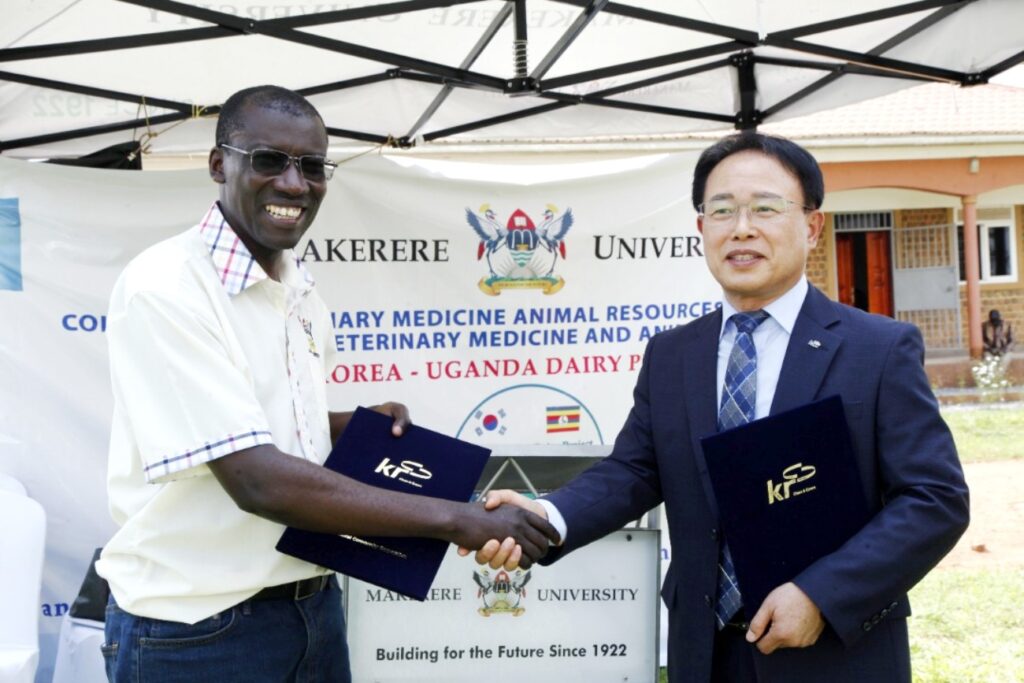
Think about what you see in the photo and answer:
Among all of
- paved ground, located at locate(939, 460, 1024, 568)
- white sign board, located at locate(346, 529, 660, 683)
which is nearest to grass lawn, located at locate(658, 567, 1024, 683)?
paved ground, located at locate(939, 460, 1024, 568)

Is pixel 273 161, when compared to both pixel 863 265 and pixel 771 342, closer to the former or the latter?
pixel 771 342

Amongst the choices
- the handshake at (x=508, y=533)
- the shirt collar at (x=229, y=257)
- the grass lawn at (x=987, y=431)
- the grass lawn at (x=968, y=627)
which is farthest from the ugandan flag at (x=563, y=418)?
the grass lawn at (x=987, y=431)

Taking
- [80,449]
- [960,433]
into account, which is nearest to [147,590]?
[80,449]

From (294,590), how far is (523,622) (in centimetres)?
193

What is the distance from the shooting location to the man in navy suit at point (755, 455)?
211 centimetres

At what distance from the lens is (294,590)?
238 centimetres

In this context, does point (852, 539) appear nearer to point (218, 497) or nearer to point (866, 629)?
point (866, 629)

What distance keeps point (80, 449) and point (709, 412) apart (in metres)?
3.38

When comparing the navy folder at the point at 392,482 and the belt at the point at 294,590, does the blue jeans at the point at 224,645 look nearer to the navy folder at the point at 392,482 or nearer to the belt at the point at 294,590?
the belt at the point at 294,590

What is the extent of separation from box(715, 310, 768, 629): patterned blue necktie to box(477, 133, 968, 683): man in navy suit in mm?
10

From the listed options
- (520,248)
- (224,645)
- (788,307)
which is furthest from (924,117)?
(224,645)

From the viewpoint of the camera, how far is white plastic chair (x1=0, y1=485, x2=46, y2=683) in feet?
11.6

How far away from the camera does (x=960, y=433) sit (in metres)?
12.6

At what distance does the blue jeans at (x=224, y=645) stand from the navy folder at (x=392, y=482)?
0.60 ft
